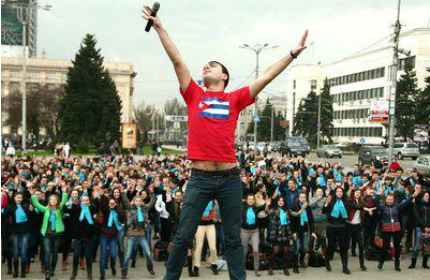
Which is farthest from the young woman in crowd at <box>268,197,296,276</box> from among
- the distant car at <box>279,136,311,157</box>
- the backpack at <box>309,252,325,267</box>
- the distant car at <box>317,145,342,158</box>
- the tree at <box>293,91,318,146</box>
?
the tree at <box>293,91,318,146</box>

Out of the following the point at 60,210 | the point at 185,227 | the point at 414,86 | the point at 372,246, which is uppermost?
the point at 414,86

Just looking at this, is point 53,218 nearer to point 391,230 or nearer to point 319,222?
point 319,222

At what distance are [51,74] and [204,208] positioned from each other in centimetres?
10288

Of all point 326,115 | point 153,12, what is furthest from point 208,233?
point 326,115

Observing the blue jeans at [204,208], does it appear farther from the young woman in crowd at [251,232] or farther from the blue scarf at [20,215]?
the blue scarf at [20,215]

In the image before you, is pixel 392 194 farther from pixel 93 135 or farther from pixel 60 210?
pixel 93 135

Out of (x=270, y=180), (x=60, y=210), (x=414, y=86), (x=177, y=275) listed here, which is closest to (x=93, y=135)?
(x=414, y=86)

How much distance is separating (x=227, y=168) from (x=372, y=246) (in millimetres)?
9250

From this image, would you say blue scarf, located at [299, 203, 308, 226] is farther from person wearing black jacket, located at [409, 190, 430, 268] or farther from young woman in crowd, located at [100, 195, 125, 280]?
young woman in crowd, located at [100, 195, 125, 280]

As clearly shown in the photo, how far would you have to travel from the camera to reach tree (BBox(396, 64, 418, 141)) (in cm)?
5625

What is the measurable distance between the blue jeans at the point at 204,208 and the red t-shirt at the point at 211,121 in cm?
15

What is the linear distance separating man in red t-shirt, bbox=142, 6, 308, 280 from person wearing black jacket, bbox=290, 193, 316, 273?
7.45m

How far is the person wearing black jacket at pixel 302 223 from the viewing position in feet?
36.0

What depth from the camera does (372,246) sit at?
469 inches
